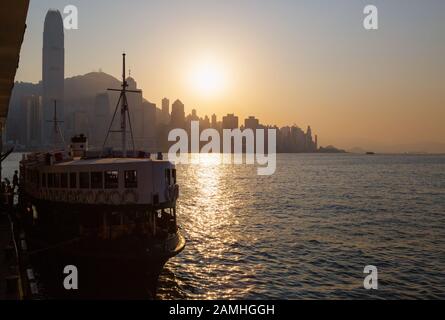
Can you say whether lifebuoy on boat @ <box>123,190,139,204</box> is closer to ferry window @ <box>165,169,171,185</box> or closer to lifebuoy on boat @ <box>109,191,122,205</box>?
lifebuoy on boat @ <box>109,191,122,205</box>

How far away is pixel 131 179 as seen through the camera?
79.9 ft

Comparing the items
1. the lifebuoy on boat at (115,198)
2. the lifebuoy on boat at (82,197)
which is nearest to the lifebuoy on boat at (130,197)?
the lifebuoy on boat at (115,198)

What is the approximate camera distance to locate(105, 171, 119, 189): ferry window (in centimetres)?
2436

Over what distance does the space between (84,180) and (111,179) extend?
6.67ft

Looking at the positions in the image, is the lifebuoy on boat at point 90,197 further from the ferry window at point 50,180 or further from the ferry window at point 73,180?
the ferry window at point 50,180

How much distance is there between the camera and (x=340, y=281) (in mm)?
29797

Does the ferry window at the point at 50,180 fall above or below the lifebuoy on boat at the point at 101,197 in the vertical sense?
above

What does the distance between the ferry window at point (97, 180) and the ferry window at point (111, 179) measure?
316mm

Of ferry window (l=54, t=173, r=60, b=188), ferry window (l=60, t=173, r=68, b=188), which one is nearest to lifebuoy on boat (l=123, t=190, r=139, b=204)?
ferry window (l=60, t=173, r=68, b=188)

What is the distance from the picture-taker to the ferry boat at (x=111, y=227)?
23.0 meters

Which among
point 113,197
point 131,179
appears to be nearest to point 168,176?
point 131,179

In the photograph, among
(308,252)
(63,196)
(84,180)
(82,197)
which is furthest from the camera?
(308,252)

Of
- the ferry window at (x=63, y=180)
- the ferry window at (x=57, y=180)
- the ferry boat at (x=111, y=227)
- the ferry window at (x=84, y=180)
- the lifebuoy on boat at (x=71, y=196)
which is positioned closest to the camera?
the ferry boat at (x=111, y=227)

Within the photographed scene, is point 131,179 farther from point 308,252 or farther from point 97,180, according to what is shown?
point 308,252
